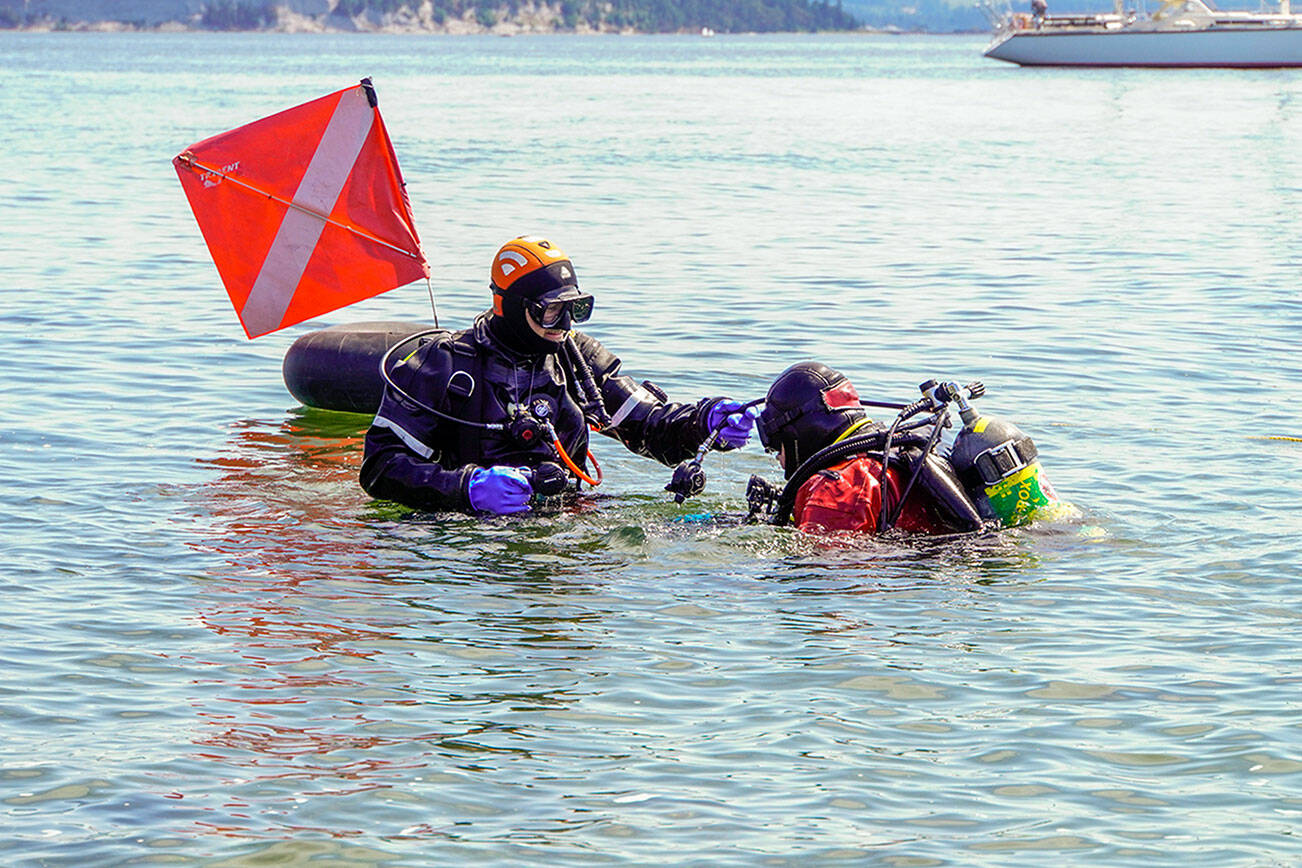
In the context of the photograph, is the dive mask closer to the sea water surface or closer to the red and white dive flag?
the sea water surface

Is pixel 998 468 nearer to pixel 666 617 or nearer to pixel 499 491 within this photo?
pixel 666 617

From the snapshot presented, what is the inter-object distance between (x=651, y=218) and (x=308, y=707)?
16974 millimetres

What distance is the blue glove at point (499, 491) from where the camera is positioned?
22.5ft

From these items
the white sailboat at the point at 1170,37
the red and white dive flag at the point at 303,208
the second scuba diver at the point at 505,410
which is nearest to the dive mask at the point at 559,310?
the second scuba diver at the point at 505,410

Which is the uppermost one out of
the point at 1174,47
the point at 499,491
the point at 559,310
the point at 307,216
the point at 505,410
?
the point at 1174,47

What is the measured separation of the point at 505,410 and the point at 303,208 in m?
2.00

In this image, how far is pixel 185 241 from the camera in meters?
19.5

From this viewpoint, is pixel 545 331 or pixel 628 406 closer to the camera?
pixel 545 331

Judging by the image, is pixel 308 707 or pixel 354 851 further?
pixel 308 707

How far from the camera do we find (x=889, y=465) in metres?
6.51

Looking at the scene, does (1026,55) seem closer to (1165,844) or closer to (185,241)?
(185,241)

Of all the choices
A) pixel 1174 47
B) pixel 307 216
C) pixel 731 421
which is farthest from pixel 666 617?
pixel 1174 47

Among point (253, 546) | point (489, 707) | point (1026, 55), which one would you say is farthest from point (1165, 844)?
point (1026, 55)

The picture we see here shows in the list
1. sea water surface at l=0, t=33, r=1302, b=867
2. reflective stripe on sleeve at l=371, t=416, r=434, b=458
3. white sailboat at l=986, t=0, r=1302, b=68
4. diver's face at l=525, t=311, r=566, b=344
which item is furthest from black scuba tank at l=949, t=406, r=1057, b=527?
white sailboat at l=986, t=0, r=1302, b=68
